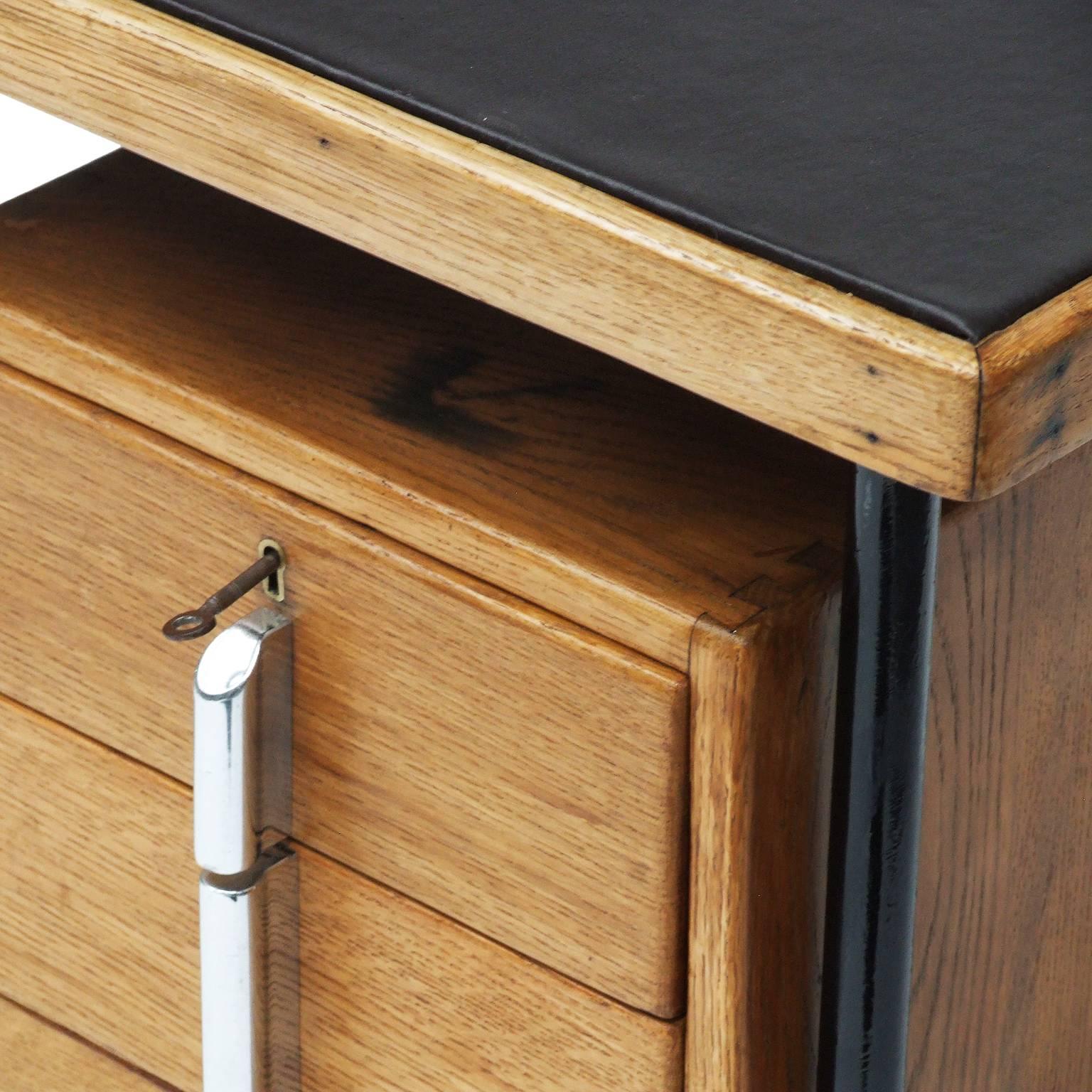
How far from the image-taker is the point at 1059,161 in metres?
0.53

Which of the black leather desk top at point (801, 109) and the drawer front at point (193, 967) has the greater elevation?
the black leather desk top at point (801, 109)

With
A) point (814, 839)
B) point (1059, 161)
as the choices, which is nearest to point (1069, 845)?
point (814, 839)

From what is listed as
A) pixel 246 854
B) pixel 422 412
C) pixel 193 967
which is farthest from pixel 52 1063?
pixel 422 412

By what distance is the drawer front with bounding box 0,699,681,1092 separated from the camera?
2.19 feet

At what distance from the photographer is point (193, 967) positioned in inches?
30.4

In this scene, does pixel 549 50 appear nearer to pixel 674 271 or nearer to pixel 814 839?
pixel 674 271

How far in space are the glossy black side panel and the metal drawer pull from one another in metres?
0.18

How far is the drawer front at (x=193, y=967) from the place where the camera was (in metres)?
0.67

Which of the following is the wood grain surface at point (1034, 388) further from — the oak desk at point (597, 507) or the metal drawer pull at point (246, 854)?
the metal drawer pull at point (246, 854)

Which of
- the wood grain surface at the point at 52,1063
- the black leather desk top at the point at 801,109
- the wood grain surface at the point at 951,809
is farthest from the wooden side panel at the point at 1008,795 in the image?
the wood grain surface at the point at 52,1063

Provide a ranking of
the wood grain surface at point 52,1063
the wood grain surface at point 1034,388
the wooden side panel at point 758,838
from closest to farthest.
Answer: the wood grain surface at point 1034,388 → the wooden side panel at point 758,838 → the wood grain surface at point 52,1063

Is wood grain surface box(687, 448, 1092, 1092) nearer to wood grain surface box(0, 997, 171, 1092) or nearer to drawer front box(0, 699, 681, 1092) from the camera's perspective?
drawer front box(0, 699, 681, 1092)

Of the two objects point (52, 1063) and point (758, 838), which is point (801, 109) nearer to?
point (758, 838)

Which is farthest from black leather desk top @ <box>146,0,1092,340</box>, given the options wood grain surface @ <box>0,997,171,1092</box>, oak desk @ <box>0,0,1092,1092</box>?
wood grain surface @ <box>0,997,171,1092</box>
